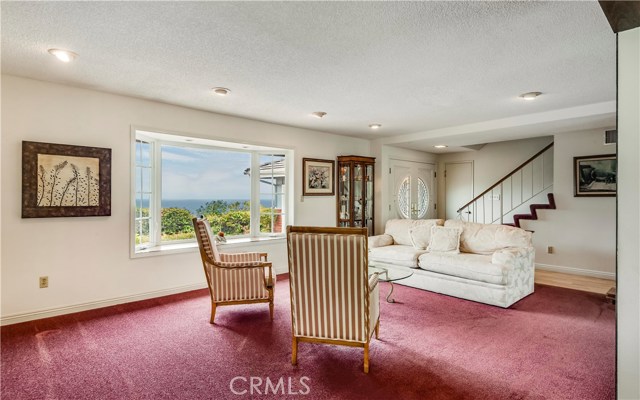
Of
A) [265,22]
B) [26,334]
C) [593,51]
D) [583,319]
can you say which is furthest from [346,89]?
[26,334]

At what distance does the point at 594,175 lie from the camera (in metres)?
4.96

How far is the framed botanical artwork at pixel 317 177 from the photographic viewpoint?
17.7ft

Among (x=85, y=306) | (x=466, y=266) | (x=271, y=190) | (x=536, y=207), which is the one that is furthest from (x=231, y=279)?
(x=536, y=207)

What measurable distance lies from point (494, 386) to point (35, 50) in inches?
160

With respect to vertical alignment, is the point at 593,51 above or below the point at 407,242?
above

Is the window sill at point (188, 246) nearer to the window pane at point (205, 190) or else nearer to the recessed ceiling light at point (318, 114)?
the window pane at point (205, 190)

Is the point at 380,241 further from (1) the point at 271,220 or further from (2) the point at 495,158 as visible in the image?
(2) the point at 495,158

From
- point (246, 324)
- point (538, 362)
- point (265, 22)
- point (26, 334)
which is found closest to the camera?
point (265, 22)

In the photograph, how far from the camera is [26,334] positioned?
288cm

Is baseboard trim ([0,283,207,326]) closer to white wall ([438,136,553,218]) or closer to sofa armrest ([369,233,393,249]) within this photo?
sofa armrest ([369,233,393,249])

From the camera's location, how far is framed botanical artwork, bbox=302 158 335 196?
17.7ft

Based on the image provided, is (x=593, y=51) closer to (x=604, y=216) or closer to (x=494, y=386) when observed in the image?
(x=494, y=386)

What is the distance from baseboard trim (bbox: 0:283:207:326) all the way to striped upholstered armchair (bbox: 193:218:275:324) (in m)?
1.20

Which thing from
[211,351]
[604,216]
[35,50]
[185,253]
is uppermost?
[35,50]
